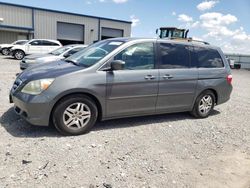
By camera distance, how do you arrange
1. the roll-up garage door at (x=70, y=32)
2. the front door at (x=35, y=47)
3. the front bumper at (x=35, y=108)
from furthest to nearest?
1. the roll-up garage door at (x=70, y=32)
2. the front door at (x=35, y=47)
3. the front bumper at (x=35, y=108)

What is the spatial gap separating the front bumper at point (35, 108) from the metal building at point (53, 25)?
26.4m

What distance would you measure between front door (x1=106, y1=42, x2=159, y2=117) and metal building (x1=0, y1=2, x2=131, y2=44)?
26.4m

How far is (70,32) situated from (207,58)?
28879 millimetres

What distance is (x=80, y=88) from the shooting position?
4.29 m

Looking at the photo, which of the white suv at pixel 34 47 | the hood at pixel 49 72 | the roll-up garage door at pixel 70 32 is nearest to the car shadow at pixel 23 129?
the hood at pixel 49 72

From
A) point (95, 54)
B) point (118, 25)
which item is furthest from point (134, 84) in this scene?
point (118, 25)

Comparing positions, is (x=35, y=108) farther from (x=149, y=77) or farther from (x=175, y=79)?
(x=175, y=79)

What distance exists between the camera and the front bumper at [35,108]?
4.10 metres

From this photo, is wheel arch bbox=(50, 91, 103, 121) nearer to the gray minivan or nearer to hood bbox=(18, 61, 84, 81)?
the gray minivan

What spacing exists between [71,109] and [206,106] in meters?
3.39

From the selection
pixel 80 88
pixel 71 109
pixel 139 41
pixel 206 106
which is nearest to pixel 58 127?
pixel 71 109

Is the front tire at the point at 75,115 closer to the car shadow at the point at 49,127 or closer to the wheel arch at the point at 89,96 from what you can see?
the wheel arch at the point at 89,96

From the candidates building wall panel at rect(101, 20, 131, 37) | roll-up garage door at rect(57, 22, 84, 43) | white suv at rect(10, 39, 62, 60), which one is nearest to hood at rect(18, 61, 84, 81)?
white suv at rect(10, 39, 62, 60)

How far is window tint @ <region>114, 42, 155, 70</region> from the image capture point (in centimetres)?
483
